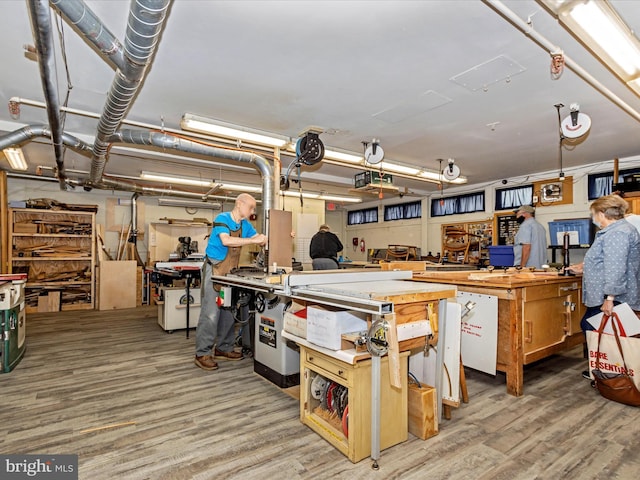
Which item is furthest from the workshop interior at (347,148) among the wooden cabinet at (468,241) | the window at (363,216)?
the window at (363,216)

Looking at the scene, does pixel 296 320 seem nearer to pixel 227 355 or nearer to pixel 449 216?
pixel 227 355

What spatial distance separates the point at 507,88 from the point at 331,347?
9.93 ft

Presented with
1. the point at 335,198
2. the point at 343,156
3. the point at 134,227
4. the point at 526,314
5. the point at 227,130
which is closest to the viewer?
the point at 526,314

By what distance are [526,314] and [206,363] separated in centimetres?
297

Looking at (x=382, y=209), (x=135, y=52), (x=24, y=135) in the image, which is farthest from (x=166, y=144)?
(x=382, y=209)

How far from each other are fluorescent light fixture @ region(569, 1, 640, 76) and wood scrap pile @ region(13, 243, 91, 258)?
864cm

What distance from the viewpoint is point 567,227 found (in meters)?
6.58

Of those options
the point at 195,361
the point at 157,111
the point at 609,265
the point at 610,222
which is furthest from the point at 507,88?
the point at 195,361

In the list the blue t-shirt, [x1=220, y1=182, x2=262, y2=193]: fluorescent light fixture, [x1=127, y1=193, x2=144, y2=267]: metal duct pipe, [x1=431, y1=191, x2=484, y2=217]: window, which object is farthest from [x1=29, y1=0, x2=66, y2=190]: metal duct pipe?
[x1=431, y1=191, x2=484, y2=217]: window

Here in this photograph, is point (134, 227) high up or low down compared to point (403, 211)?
down

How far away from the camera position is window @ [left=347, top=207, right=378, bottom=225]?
11312 mm

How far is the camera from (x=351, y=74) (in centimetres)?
314

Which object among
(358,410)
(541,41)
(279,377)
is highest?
(541,41)

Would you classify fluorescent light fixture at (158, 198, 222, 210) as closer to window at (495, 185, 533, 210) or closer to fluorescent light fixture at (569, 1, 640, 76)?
window at (495, 185, 533, 210)
